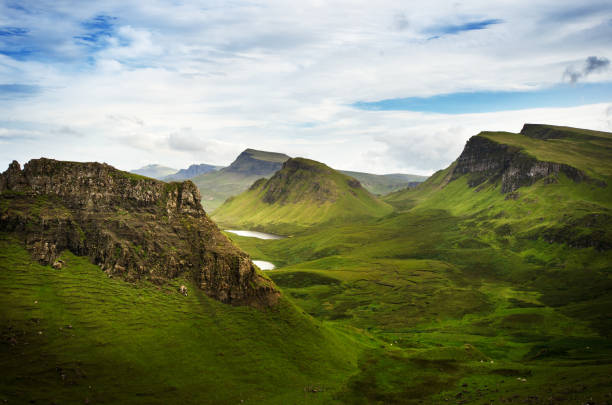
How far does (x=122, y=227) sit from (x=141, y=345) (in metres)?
42.8

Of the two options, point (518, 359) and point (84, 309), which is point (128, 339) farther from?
point (518, 359)

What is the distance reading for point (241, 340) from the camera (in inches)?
4503

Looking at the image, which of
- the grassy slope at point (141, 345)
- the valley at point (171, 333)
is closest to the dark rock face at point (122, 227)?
the valley at point (171, 333)

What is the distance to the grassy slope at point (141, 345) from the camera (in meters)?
82.5

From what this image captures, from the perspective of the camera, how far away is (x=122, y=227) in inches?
4909

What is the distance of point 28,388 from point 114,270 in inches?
1749

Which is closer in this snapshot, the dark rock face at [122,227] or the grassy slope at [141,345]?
the grassy slope at [141,345]

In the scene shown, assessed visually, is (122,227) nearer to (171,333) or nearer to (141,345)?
(171,333)

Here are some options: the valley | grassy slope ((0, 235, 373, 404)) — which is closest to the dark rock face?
the valley

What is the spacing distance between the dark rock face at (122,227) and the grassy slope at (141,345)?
4548 millimetres

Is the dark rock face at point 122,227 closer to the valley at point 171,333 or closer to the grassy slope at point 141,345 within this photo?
the valley at point 171,333

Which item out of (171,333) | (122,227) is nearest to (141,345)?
(171,333)

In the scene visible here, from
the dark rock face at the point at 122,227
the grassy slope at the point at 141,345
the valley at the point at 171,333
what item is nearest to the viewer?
the grassy slope at the point at 141,345

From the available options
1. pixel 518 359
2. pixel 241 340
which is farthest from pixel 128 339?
pixel 518 359
